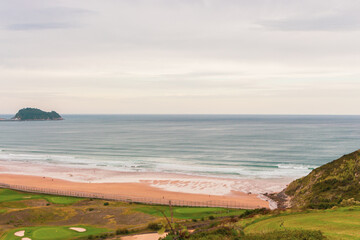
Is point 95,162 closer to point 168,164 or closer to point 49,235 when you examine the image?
point 168,164

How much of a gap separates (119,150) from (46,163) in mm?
23514

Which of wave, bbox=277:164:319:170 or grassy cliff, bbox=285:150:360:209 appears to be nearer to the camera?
grassy cliff, bbox=285:150:360:209

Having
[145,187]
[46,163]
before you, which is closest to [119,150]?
[46,163]

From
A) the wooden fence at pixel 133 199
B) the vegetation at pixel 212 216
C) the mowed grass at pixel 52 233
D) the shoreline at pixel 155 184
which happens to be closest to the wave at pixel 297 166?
the shoreline at pixel 155 184

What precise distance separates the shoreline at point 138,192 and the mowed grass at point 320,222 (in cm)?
1591

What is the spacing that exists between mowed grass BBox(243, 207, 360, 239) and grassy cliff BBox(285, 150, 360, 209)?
32.9ft

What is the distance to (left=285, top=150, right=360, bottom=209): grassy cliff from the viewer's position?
34.1 metres

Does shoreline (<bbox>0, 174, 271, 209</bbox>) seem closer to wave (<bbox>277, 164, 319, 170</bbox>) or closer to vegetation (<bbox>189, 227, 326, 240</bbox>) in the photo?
vegetation (<bbox>189, 227, 326, 240</bbox>)

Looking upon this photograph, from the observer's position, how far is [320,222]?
19.9m

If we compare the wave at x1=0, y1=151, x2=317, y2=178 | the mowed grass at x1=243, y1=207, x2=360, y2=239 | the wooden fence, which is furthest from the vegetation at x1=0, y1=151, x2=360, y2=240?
the wave at x1=0, y1=151, x2=317, y2=178

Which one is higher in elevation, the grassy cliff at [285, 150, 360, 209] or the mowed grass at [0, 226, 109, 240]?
the grassy cliff at [285, 150, 360, 209]

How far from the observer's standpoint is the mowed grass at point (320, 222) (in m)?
17.2

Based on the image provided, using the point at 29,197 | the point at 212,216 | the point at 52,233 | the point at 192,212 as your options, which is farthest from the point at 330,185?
the point at 29,197

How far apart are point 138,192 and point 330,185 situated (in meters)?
28.9
